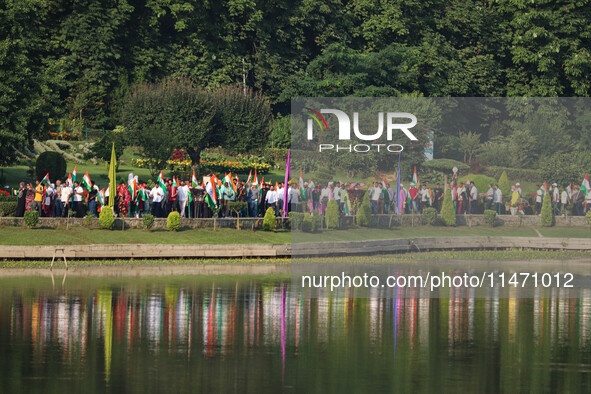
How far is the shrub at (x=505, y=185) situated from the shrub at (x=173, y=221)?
14163 millimetres

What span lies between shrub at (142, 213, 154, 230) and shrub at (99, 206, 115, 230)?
3.96ft

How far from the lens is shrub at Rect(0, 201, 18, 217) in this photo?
41.3 metres

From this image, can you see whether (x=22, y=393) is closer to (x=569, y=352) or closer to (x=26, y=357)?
(x=26, y=357)

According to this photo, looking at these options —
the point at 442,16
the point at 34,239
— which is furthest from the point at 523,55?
the point at 34,239

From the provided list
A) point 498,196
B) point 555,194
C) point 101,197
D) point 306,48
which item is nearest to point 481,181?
point 498,196

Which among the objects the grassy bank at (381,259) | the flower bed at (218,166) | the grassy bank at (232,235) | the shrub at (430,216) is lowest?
the grassy bank at (381,259)

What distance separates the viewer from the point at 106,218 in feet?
134

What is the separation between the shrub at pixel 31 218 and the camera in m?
39.8

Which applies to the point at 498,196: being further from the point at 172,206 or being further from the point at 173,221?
the point at 173,221

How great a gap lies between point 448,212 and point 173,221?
11426mm

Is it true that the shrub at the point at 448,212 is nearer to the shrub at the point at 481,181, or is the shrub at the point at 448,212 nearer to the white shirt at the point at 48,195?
the shrub at the point at 481,181

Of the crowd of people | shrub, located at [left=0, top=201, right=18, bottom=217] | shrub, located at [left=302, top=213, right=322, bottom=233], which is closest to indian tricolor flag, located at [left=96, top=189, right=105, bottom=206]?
the crowd of people

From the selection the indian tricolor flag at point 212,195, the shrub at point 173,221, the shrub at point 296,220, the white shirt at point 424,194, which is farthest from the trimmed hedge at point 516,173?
the shrub at point 173,221

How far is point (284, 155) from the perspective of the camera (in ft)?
218
